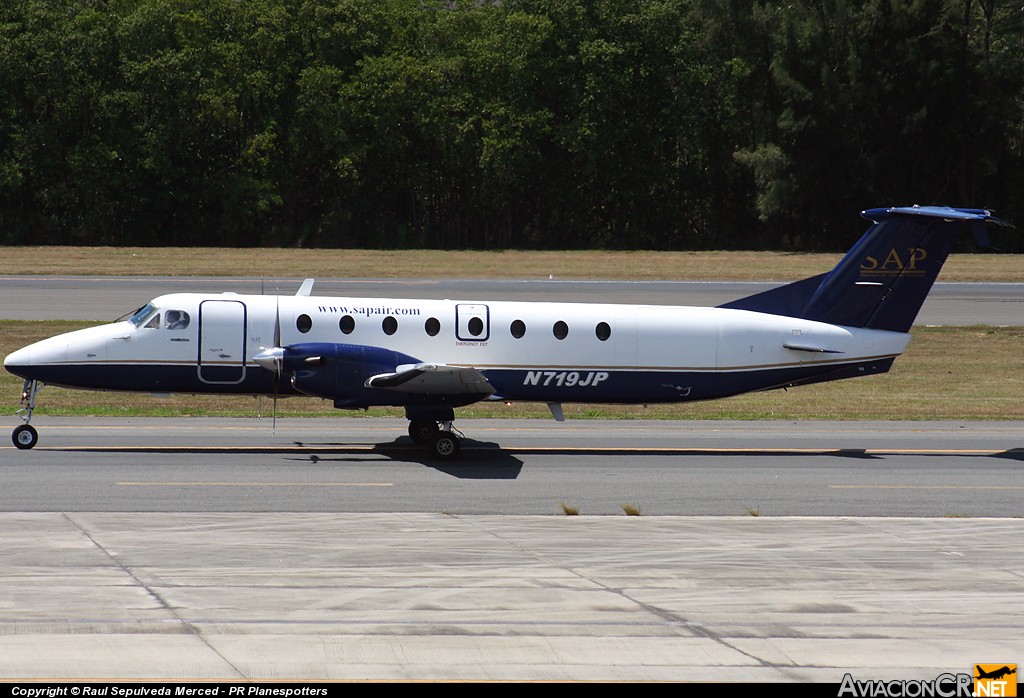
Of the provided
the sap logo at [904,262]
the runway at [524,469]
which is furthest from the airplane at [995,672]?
the sap logo at [904,262]

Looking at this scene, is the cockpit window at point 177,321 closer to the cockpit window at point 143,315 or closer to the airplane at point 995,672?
the cockpit window at point 143,315

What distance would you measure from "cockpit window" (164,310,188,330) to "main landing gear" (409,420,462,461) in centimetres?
400

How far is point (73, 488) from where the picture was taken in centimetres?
1555

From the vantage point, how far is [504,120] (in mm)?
65062

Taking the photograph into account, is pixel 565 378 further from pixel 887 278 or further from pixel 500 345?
pixel 887 278

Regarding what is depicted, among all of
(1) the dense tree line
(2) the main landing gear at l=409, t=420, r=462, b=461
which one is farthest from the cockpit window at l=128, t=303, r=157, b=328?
(1) the dense tree line

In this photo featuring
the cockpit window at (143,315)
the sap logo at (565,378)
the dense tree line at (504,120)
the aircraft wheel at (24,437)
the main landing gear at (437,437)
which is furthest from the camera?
the dense tree line at (504,120)

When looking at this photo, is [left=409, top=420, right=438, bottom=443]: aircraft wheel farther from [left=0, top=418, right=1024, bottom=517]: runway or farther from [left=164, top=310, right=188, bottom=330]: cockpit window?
[left=164, top=310, right=188, bottom=330]: cockpit window

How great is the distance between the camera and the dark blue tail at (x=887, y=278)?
20.1m

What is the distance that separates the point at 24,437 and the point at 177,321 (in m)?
2.99

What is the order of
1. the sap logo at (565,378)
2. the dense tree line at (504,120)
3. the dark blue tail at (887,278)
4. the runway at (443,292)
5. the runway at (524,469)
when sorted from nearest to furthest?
the runway at (524,469) < the sap logo at (565,378) < the dark blue tail at (887,278) < the runway at (443,292) < the dense tree line at (504,120)

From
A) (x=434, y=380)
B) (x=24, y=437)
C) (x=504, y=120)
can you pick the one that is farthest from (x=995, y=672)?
(x=504, y=120)

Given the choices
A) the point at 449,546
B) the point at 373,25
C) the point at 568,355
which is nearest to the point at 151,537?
the point at 449,546

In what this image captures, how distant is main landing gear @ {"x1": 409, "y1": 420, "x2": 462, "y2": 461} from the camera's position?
61.2 ft
